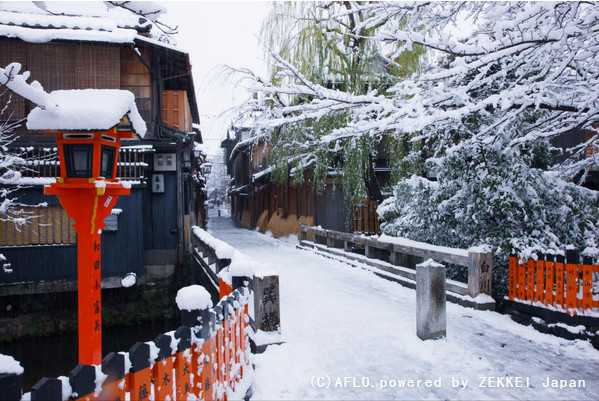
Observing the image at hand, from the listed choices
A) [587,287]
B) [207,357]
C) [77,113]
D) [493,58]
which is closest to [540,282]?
[587,287]

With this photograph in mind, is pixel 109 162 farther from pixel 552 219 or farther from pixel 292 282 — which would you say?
pixel 552 219

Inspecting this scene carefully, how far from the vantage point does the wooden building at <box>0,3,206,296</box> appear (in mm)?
12812

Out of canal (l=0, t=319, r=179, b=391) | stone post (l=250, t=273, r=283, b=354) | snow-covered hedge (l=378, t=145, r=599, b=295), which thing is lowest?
canal (l=0, t=319, r=179, b=391)

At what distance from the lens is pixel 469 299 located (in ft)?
26.6

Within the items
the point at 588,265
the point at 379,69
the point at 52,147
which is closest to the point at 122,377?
the point at 588,265

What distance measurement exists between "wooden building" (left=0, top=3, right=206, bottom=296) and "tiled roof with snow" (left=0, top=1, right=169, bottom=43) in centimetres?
3

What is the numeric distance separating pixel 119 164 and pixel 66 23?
186 inches

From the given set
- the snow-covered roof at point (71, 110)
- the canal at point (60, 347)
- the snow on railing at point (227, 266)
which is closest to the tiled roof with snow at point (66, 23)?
the snow on railing at point (227, 266)

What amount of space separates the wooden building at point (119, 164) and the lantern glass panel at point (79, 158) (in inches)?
296

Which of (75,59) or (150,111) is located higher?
(75,59)

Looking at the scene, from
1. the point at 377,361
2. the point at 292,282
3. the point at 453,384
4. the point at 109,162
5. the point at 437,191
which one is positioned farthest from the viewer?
the point at 292,282

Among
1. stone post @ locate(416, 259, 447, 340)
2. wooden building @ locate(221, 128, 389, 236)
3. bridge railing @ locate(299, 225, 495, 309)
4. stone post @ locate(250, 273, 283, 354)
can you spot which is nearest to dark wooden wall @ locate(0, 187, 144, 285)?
wooden building @ locate(221, 128, 389, 236)

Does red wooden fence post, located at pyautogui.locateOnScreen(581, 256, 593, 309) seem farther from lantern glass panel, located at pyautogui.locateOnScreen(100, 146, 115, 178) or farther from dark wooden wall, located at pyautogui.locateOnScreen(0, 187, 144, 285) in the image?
dark wooden wall, located at pyautogui.locateOnScreen(0, 187, 144, 285)

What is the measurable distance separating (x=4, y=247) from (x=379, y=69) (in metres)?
12.6
